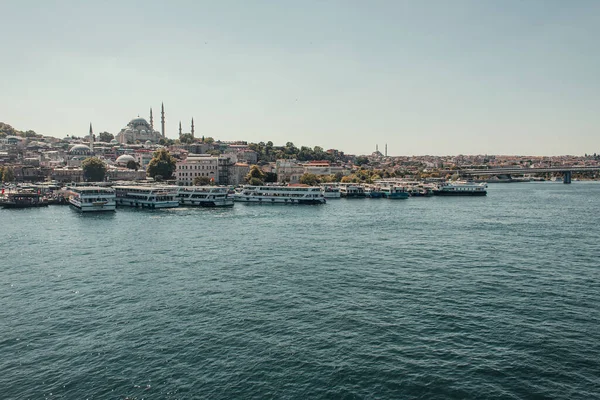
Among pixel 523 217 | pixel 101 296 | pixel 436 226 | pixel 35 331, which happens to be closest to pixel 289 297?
pixel 101 296

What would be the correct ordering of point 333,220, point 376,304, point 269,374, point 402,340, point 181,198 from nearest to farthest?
point 269,374 < point 402,340 < point 376,304 < point 333,220 < point 181,198

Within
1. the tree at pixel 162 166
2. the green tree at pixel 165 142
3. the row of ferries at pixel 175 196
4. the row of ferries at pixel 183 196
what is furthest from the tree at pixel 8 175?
the green tree at pixel 165 142

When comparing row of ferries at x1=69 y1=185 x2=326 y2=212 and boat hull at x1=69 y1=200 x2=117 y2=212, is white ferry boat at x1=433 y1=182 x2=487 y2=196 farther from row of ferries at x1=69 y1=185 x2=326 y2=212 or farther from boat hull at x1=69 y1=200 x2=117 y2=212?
boat hull at x1=69 y1=200 x2=117 y2=212

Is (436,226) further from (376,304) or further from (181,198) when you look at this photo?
(181,198)

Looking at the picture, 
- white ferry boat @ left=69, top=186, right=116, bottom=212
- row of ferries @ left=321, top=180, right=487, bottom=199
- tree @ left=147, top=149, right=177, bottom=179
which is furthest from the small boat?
row of ferries @ left=321, top=180, right=487, bottom=199

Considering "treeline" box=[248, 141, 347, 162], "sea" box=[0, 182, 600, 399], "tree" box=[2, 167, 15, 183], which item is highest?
"treeline" box=[248, 141, 347, 162]

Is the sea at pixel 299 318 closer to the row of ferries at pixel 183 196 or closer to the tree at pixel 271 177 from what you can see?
the row of ferries at pixel 183 196
